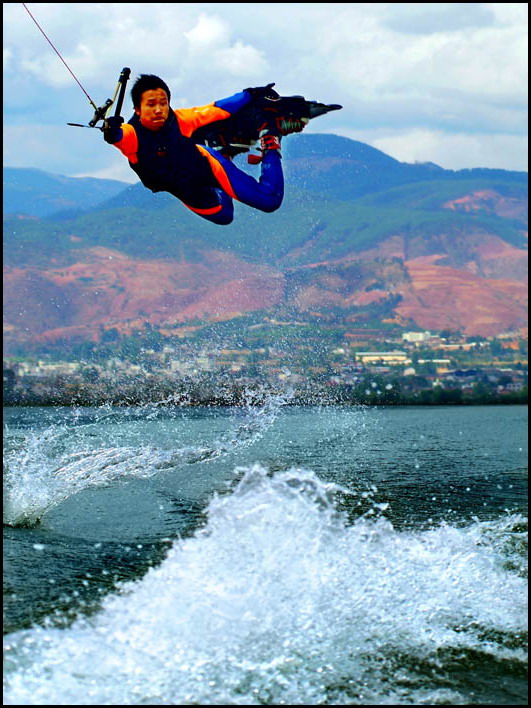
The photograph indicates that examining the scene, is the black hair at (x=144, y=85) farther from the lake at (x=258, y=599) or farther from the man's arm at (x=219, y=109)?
the lake at (x=258, y=599)

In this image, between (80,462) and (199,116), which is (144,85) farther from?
(80,462)

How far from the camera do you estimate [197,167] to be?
291 inches

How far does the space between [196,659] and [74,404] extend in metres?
30.6

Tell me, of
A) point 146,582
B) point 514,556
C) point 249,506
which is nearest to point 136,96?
point 249,506

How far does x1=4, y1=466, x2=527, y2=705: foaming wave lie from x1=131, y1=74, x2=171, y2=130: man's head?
3.29 metres

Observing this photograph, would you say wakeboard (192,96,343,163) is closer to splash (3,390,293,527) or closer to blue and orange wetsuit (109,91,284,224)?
blue and orange wetsuit (109,91,284,224)

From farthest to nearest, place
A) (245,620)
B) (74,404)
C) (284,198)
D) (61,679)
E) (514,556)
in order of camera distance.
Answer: (74,404) → (514,556) → (284,198) → (245,620) → (61,679)

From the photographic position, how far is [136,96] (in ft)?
23.4

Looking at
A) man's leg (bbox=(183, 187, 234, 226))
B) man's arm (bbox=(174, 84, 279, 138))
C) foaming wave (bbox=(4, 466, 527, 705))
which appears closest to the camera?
foaming wave (bbox=(4, 466, 527, 705))

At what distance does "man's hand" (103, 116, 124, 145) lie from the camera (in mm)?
6820

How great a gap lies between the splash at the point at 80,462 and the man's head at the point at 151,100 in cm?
622

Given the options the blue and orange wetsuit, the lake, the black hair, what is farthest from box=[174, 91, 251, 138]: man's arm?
the lake

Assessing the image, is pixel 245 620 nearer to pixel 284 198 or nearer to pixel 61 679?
pixel 61 679

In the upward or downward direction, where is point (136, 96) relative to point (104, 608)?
upward
